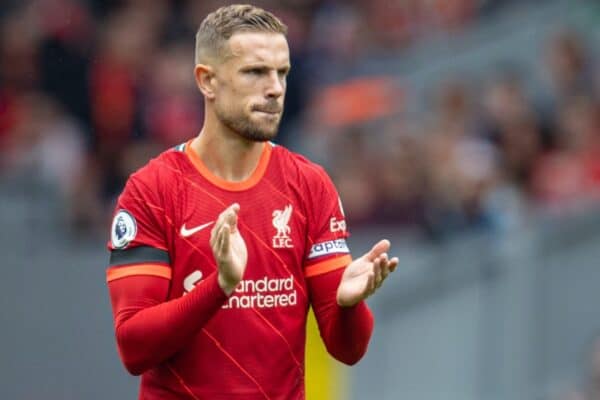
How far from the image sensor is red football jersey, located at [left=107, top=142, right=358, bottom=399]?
5875 millimetres

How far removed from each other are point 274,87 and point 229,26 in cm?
27

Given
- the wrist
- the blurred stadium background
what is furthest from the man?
the blurred stadium background

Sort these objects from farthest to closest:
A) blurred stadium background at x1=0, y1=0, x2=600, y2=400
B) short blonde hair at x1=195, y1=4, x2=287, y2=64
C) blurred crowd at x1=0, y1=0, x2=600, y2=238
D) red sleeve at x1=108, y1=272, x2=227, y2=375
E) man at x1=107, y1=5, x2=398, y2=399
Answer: blurred crowd at x1=0, y1=0, x2=600, y2=238, blurred stadium background at x1=0, y1=0, x2=600, y2=400, short blonde hair at x1=195, y1=4, x2=287, y2=64, man at x1=107, y1=5, x2=398, y2=399, red sleeve at x1=108, y1=272, x2=227, y2=375

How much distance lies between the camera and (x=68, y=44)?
14195 mm

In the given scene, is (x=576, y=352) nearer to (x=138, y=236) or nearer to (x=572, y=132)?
(x=572, y=132)

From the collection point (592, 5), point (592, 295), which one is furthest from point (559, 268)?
point (592, 5)

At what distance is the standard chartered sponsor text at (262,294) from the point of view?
5930mm

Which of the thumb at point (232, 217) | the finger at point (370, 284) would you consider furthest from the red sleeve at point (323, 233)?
the thumb at point (232, 217)

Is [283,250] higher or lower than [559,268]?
lower

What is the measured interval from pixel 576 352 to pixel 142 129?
4.16 metres

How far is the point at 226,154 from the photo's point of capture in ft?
19.9

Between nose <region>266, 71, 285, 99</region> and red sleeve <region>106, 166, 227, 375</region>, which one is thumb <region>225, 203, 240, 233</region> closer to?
red sleeve <region>106, 166, 227, 375</region>

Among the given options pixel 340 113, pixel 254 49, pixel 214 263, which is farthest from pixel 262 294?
pixel 340 113

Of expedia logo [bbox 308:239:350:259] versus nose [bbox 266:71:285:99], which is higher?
nose [bbox 266:71:285:99]
